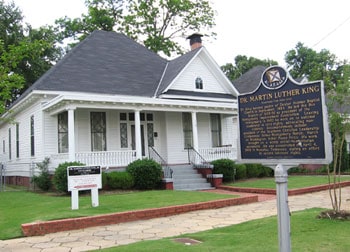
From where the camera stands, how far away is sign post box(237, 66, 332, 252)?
4.68m

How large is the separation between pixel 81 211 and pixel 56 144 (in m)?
8.66

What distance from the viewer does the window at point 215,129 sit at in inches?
894

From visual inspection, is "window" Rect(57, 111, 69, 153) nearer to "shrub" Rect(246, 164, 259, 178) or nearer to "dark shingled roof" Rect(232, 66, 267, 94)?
"shrub" Rect(246, 164, 259, 178)

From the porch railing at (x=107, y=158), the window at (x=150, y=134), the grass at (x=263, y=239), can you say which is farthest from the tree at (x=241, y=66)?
the grass at (x=263, y=239)

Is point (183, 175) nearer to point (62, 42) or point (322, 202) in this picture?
point (322, 202)

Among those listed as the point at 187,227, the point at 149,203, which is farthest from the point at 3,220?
the point at 187,227

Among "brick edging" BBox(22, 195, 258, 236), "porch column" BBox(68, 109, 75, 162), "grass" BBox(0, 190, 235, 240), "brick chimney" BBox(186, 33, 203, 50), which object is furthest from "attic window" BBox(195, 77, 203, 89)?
"brick edging" BBox(22, 195, 258, 236)

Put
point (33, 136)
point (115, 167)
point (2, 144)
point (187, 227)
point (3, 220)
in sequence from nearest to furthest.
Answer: point (187, 227) → point (3, 220) → point (115, 167) → point (33, 136) → point (2, 144)

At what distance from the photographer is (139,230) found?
8430 millimetres

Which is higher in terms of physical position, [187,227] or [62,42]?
[62,42]

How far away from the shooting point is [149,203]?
11266mm

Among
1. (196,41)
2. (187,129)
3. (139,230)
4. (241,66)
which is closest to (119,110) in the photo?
(187,129)

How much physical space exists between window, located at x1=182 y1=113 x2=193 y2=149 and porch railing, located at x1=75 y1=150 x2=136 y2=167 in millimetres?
4201

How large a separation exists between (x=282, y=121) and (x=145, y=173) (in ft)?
38.0
